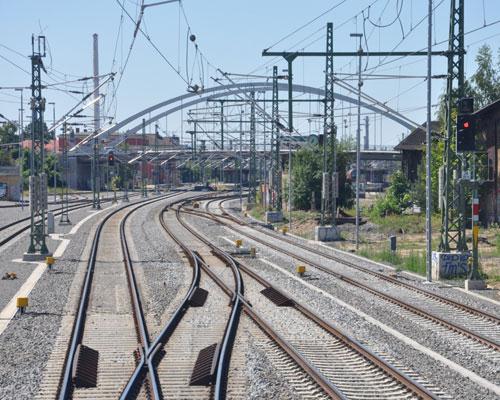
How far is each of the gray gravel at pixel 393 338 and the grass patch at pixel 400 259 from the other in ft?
13.8

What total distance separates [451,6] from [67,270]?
13.7 metres

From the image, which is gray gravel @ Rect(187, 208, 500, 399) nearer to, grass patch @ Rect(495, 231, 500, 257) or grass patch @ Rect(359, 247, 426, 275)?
grass patch @ Rect(359, 247, 426, 275)

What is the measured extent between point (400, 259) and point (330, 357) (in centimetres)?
1699

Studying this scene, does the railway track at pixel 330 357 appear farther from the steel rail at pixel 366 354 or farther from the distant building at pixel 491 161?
the distant building at pixel 491 161

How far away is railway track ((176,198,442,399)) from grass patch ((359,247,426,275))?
8.85 m

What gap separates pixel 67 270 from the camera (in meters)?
26.1

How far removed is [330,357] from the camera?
13.2 metres

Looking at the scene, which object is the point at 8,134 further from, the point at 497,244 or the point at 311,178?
the point at 497,244

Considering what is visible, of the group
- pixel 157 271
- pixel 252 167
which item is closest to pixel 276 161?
pixel 252 167

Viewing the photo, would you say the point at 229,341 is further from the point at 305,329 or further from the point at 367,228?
the point at 367,228

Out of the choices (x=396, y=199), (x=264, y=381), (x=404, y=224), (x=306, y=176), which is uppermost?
(x=306, y=176)

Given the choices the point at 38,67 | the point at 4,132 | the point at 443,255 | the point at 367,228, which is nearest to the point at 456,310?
the point at 443,255

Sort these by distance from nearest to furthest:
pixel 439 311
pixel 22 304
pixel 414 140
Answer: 1. pixel 22 304
2. pixel 439 311
3. pixel 414 140

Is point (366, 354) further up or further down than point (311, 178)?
further down
